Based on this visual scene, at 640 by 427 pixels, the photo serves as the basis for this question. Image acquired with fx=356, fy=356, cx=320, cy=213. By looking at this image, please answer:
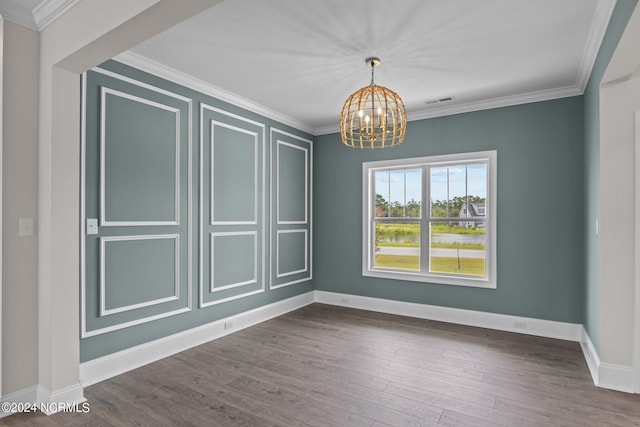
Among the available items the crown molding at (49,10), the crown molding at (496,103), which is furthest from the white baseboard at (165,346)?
the crown molding at (496,103)

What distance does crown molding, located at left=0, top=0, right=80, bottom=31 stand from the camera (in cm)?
227

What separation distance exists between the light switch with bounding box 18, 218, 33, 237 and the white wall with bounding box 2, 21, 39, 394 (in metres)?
0.02

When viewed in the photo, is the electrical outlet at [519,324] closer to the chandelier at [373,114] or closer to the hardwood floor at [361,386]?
the hardwood floor at [361,386]

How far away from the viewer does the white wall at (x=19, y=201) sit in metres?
2.33

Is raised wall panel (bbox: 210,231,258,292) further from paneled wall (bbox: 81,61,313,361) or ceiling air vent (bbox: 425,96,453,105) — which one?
ceiling air vent (bbox: 425,96,453,105)

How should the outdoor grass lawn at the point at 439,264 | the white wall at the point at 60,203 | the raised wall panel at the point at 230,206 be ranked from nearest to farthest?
the white wall at the point at 60,203 < the raised wall panel at the point at 230,206 < the outdoor grass lawn at the point at 439,264

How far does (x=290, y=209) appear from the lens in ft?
16.9

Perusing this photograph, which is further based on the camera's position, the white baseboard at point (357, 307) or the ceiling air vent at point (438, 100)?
the ceiling air vent at point (438, 100)

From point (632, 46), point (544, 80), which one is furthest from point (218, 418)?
point (544, 80)

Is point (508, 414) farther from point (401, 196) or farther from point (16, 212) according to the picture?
point (16, 212)

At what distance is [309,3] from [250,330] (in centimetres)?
337

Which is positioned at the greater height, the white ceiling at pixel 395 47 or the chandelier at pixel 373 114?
the white ceiling at pixel 395 47

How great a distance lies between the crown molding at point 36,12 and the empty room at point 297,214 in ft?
0.05

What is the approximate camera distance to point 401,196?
5.04m
